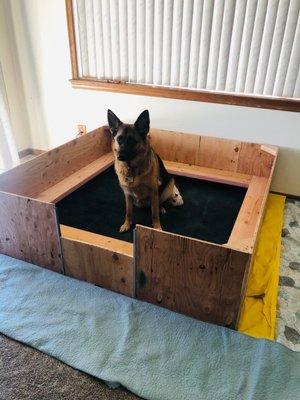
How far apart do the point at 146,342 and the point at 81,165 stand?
178 cm

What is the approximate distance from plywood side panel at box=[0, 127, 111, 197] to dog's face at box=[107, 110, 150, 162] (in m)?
0.77

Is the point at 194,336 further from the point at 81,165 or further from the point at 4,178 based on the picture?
the point at 81,165

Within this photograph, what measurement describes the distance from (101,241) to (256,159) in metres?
1.59

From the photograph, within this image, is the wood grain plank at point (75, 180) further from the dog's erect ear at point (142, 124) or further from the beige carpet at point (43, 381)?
the beige carpet at point (43, 381)

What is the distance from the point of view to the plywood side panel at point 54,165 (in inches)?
82.7

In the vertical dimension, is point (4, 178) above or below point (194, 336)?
above

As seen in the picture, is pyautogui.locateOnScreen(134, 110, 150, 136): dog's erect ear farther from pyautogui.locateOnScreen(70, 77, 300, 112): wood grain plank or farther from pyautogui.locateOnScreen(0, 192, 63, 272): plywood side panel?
pyautogui.locateOnScreen(70, 77, 300, 112): wood grain plank

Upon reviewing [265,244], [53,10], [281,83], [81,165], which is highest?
[53,10]

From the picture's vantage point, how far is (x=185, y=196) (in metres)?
2.53

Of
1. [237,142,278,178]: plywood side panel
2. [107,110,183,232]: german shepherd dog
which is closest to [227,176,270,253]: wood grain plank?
[237,142,278,178]: plywood side panel

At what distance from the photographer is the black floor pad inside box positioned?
2.10 metres

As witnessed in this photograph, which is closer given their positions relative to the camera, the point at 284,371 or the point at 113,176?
the point at 284,371

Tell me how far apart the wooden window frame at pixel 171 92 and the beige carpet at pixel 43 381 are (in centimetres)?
221

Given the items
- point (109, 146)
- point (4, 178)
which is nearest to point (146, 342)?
point (4, 178)
